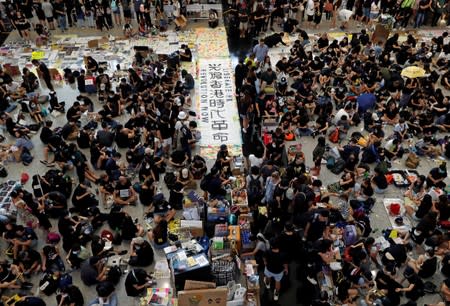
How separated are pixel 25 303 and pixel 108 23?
14471mm

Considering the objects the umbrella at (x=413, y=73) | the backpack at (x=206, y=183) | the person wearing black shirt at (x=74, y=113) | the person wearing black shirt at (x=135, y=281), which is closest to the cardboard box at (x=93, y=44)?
the person wearing black shirt at (x=74, y=113)

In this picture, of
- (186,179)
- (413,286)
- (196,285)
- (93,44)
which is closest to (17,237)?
(186,179)

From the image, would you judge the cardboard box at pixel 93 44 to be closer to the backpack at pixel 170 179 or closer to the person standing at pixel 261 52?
the person standing at pixel 261 52

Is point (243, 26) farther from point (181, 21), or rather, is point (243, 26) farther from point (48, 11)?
point (48, 11)

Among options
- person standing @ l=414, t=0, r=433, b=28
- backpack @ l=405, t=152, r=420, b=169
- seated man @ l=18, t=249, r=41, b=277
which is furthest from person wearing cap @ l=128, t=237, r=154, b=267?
person standing @ l=414, t=0, r=433, b=28

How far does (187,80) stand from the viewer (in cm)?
1597

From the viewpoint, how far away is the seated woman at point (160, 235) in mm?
10148

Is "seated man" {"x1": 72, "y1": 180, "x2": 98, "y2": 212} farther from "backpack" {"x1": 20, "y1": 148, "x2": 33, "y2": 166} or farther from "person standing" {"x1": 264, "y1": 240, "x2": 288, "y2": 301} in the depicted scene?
"person standing" {"x1": 264, "y1": 240, "x2": 288, "y2": 301}

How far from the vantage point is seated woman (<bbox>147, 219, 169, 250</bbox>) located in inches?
400

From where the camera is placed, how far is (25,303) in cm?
878

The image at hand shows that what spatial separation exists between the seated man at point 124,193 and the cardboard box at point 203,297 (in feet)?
13.0

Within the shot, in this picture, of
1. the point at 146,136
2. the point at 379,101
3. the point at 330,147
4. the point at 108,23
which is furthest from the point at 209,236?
the point at 108,23

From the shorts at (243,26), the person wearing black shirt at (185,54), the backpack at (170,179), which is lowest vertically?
the backpack at (170,179)

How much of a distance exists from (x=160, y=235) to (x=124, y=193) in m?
1.91
